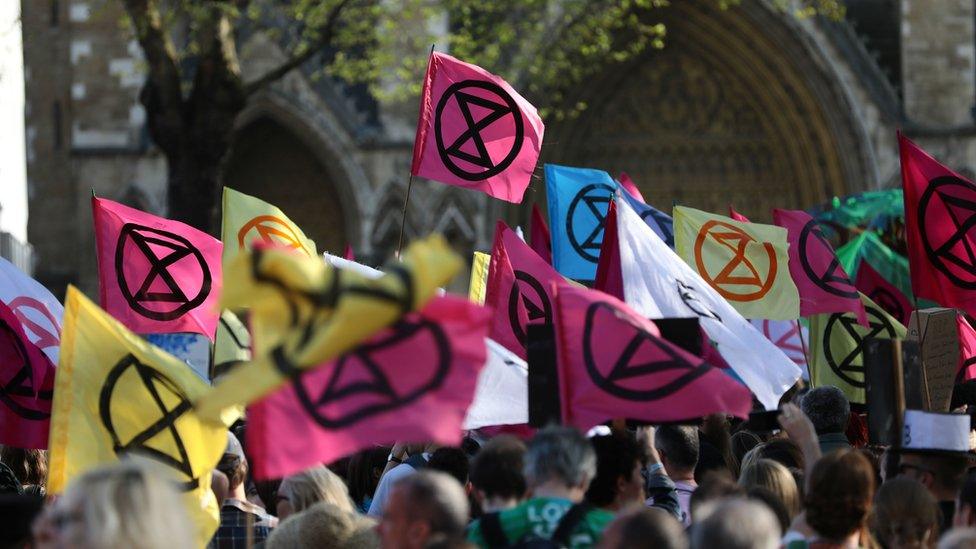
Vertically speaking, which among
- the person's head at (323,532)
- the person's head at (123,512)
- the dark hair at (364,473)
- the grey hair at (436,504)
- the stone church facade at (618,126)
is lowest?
the dark hair at (364,473)

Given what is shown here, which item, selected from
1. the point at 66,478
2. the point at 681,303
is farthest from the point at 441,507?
the point at 681,303

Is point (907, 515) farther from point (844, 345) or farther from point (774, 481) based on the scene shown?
point (844, 345)

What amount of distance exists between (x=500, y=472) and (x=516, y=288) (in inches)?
150

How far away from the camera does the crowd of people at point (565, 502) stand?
4.14 meters

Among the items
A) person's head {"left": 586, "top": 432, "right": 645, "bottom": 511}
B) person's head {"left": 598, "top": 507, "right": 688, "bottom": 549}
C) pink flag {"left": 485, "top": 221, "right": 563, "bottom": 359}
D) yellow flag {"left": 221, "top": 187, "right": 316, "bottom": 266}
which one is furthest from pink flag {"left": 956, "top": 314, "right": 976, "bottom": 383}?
person's head {"left": 598, "top": 507, "right": 688, "bottom": 549}

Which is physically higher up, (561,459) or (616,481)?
(561,459)

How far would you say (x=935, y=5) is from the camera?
23.1 metres

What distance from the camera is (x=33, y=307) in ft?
29.8

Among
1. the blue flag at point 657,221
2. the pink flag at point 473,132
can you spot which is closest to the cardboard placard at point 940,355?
the pink flag at point 473,132

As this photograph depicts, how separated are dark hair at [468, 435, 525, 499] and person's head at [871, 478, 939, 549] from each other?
1.25 m

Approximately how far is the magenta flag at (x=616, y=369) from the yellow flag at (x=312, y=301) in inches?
61.4

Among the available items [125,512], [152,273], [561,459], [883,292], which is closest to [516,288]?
[152,273]

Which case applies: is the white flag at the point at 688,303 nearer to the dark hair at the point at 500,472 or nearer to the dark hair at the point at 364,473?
the dark hair at the point at 364,473

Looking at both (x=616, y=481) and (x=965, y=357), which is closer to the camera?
(x=616, y=481)
